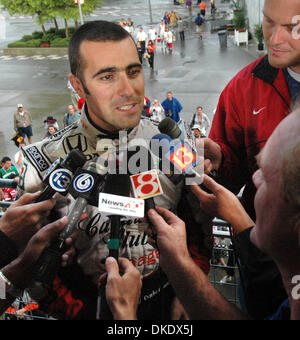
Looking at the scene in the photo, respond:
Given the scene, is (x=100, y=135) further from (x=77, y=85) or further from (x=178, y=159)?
(x=178, y=159)

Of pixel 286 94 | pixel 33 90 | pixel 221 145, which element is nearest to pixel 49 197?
pixel 221 145

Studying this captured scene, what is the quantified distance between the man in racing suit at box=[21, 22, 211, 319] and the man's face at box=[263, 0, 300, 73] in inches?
30.6

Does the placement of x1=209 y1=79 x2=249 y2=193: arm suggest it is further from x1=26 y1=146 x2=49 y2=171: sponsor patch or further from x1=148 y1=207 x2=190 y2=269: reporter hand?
x1=26 y1=146 x2=49 y2=171: sponsor patch

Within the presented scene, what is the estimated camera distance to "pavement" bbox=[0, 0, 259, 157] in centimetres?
1351

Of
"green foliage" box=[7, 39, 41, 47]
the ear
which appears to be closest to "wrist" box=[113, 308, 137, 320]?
the ear

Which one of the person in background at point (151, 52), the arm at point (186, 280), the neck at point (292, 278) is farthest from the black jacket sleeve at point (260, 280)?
the person in background at point (151, 52)

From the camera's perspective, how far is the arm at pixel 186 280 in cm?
169

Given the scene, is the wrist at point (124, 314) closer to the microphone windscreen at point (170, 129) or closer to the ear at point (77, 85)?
the microphone windscreen at point (170, 129)

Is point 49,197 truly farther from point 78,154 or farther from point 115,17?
point 115,17

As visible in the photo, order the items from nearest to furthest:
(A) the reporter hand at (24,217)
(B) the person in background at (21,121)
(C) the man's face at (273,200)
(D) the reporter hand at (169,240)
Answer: (C) the man's face at (273,200), (D) the reporter hand at (169,240), (A) the reporter hand at (24,217), (B) the person in background at (21,121)

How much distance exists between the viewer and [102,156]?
88.2 inches

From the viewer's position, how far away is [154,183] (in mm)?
1924

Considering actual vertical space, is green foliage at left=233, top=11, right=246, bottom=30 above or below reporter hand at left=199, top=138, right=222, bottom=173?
below

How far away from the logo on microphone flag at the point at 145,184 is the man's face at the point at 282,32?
0.95 meters
